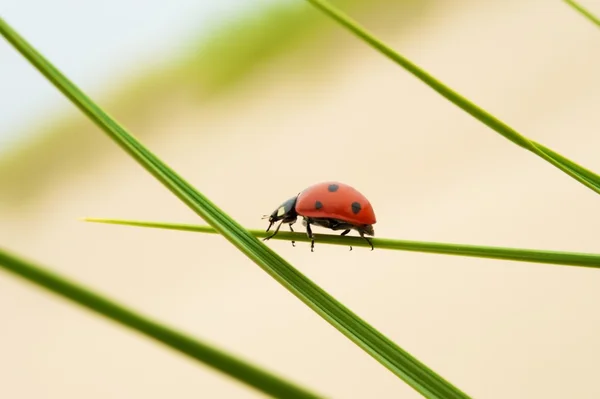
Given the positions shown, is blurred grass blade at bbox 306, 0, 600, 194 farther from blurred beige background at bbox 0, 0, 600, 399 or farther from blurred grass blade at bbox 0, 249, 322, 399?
blurred beige background at bbox 0, 0, 600, 399

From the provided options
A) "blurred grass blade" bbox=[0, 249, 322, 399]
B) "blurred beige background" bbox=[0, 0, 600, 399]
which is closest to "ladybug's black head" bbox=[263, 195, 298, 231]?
"blurred beige background" bbox=[0, 0, 600, 399]

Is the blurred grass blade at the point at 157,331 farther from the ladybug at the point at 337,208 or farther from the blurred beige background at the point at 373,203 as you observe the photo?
the blurred beige background at the point at 373,203

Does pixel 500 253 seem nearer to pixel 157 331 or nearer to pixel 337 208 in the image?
pixel 157 331

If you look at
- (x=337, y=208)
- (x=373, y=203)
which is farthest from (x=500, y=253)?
(x=373, y=203)

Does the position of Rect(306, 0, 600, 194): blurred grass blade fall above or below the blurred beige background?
below

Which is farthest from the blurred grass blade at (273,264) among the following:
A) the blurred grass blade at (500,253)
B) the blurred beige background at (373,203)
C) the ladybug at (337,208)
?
the blurred beige background at (373,203)

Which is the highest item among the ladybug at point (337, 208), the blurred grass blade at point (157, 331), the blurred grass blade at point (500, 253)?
the ladybug at point (337, 208)
